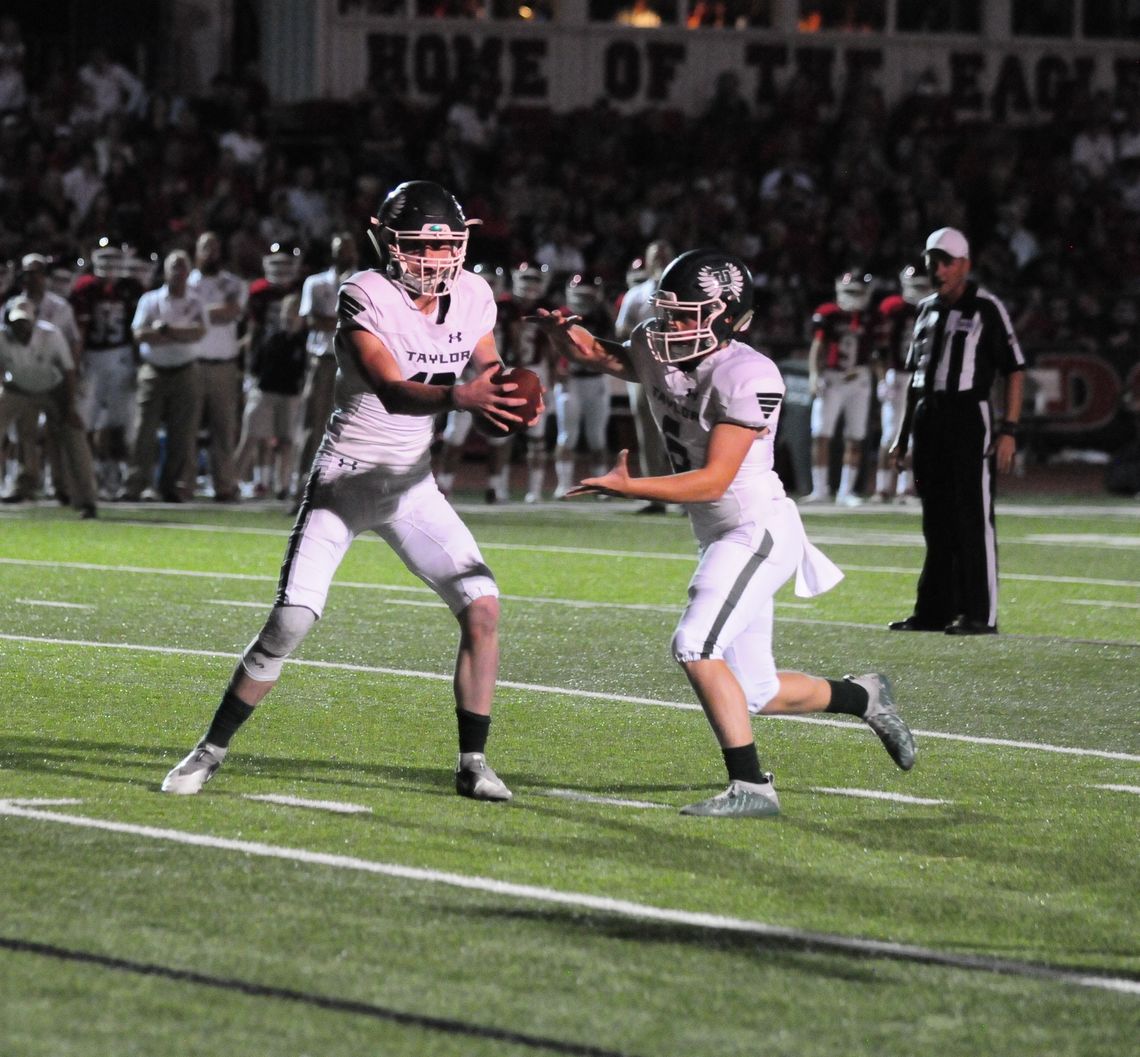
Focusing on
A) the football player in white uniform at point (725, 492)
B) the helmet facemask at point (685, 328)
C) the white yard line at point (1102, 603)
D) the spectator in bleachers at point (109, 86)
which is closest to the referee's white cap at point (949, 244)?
the white yard line at point (1102, 603)

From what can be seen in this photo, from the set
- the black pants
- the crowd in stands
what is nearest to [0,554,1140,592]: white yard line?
the black pants

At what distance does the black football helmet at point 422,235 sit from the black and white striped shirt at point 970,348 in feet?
15.5

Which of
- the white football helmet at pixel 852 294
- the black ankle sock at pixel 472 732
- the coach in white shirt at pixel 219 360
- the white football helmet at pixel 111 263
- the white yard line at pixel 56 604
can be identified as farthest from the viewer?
the white football helmet at pixel 852 294

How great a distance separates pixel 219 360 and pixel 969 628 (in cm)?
909

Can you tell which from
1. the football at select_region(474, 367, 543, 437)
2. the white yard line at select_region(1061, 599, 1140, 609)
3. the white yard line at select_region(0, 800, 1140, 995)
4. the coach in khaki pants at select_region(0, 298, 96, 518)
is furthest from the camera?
the coach in khaki pants at select_region(0, 298, 96, 518)

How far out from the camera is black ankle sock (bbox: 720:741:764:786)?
21.2 ft

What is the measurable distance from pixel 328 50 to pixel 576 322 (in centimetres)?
2203

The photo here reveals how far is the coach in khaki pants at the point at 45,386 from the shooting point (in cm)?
1694

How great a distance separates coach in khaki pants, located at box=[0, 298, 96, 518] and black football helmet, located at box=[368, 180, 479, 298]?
1054 cm

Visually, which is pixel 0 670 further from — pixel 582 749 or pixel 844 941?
pixel 844 941

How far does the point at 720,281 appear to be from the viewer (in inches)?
256

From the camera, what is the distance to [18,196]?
917 inches

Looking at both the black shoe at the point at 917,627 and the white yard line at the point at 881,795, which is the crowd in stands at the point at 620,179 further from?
the white yard line at the point at 881,795

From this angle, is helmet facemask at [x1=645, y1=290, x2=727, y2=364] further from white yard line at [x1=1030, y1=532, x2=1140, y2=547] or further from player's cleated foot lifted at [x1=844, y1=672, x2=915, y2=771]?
white yard line at [x1=1030, y1=532, x2=1140, y2=547]
